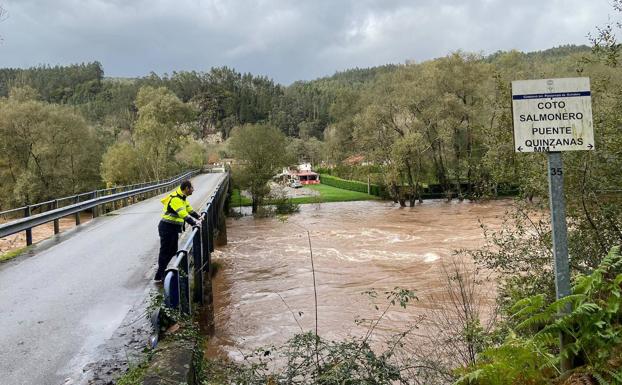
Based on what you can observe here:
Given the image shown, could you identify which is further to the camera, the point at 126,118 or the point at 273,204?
the point at 126,118

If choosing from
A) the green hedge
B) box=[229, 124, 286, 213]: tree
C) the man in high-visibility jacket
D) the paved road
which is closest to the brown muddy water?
the paved road

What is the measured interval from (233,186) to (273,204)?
598 centimetres

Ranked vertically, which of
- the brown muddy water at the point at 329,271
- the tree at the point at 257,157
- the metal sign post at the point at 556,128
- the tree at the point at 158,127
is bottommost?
the brown muddy water at the point at 329,271

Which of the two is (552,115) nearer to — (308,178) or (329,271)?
(329,271)

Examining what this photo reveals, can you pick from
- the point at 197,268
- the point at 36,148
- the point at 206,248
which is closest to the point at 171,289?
the point at 197,268

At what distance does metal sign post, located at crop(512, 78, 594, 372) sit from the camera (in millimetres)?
3615

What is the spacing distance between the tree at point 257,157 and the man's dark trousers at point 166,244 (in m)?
36.9

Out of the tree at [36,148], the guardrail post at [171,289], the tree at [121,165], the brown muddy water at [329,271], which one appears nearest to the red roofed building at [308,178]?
the tree at [121,165]

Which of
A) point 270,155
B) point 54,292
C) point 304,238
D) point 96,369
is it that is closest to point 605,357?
point 96,369

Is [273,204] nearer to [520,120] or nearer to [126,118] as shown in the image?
[520,120]

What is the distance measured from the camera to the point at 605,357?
351 centimetres

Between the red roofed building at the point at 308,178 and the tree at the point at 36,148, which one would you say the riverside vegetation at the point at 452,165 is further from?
the red roofed building at the point at 308,178

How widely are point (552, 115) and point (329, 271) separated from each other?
16.3 metres

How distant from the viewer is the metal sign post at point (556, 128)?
3615 millimetres
